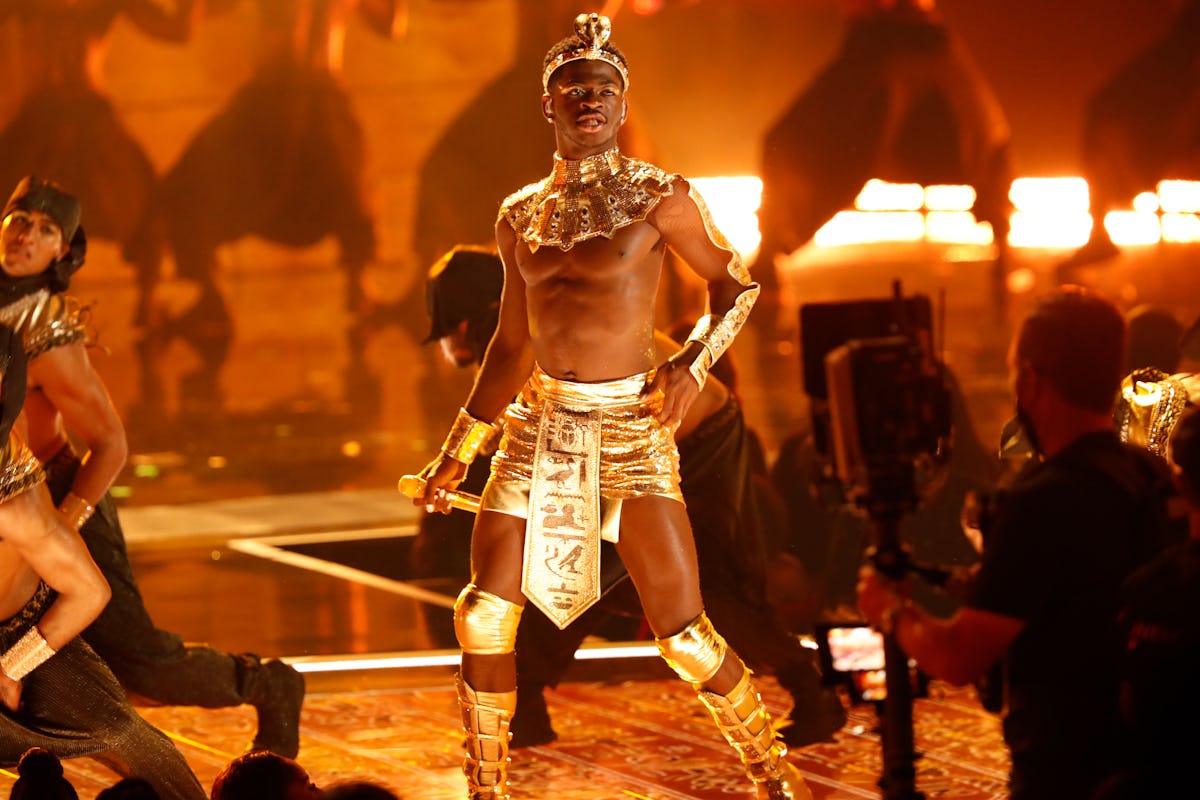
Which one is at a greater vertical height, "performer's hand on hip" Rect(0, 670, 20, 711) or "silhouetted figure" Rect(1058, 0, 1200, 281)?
"silhouetted figure" Rect(1058, 0, 1200, 281)

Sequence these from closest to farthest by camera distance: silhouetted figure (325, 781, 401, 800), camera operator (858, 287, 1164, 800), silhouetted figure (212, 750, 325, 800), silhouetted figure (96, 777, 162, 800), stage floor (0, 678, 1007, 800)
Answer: silhouetted figure (325, 781, 401, 800), camera operator (858, 287, 1164, 800), silhouetted figure (212, 750, 325, 800), silhouetted figure (96, 777, 162, 800), stage floor (0, 678, 1007, 800)

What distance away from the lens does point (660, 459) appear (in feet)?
14.6

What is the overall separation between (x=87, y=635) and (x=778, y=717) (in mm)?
2267

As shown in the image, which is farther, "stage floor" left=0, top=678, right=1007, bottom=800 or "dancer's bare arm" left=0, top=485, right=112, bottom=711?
"stage floor" left=0, top=678, right=1007, bottom=800

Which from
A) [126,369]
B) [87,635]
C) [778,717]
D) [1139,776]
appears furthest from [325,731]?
[126,369]

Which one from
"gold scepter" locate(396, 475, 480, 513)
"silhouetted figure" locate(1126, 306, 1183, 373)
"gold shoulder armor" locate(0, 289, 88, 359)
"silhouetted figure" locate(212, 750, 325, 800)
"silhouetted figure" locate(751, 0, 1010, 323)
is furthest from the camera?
"silhouetted figure" locate(751, 0, 1010, 323)

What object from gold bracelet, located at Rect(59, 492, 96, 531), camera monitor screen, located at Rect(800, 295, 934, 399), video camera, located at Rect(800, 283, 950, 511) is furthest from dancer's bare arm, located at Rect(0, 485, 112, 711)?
video camera, located at Rect(800, 283, 950, 511)

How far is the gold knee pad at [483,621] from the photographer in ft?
14.4

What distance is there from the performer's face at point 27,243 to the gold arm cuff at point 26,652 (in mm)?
1051

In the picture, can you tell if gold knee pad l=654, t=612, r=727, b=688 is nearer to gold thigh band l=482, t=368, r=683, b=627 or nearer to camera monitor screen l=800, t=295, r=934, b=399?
gold thigh band l=482, t=368, r=683, b=627

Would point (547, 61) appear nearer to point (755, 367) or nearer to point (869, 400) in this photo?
point (869, 400)

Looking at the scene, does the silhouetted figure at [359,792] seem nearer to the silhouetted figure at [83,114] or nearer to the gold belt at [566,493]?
the gold belt at [566,493]

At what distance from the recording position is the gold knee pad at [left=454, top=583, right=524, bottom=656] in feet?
14.4

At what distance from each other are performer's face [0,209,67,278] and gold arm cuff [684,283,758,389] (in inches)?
70.6
